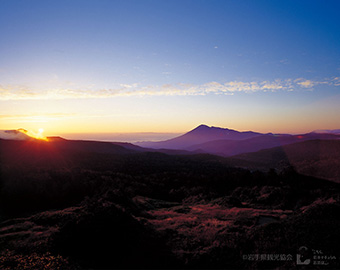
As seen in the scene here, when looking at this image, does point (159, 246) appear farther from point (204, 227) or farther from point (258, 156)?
point (258, 156)

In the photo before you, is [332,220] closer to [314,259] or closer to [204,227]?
[314,259]

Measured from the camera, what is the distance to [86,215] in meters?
16.3

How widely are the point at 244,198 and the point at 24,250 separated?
3678 cm

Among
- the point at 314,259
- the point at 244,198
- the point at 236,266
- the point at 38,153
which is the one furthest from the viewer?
the point at 38,153

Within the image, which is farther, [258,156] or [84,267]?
[258,156]

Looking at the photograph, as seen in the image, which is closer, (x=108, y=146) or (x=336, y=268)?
(x=336, y=268)

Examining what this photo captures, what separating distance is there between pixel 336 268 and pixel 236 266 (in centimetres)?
455

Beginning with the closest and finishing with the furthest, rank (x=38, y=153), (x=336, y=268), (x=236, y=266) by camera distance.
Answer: (x=336, y=268) → (x=236, y=266) → (x=38, y=153)

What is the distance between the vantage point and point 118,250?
1347 centimetres

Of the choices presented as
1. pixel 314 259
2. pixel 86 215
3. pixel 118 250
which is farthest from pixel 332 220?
pixel 86 215

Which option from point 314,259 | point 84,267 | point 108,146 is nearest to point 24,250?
point 84,267

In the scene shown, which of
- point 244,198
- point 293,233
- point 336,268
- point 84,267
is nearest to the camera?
point 336,268

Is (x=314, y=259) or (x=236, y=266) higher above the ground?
(x=314, y=259)

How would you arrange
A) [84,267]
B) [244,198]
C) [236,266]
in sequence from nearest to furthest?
[236,266] → [84,267] → [244,198]
